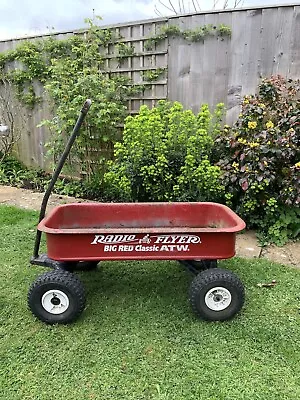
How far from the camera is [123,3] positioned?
16.0ft

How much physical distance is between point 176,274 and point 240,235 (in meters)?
0.92

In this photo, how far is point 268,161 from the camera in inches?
121

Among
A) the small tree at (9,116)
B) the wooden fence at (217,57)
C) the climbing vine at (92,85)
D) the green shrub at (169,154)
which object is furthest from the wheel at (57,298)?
the small tree at (9,116)

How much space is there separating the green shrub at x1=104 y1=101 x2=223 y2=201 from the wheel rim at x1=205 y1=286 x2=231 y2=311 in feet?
4.42

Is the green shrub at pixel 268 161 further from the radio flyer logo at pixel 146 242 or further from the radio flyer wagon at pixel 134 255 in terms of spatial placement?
the radio flyer logo at pixel 146 242

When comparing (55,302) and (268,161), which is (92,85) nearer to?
(268,161)

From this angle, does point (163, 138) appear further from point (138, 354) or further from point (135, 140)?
point (138, 354)

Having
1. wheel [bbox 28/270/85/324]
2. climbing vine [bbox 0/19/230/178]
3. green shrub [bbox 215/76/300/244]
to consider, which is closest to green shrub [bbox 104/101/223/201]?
green shrub [bbox 215/76/300/244]

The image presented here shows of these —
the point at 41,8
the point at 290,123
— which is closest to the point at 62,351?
the point at 290,123

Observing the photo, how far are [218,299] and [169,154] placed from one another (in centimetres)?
175

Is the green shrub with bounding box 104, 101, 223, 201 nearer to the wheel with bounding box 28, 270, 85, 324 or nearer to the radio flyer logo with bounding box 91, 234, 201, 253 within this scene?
the radio flyer logo with bounding box 91, 234, 201, 253

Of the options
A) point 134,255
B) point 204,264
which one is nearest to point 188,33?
point 204,264

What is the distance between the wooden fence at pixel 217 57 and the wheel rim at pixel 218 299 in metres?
2.17

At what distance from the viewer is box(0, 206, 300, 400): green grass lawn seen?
1704mm
